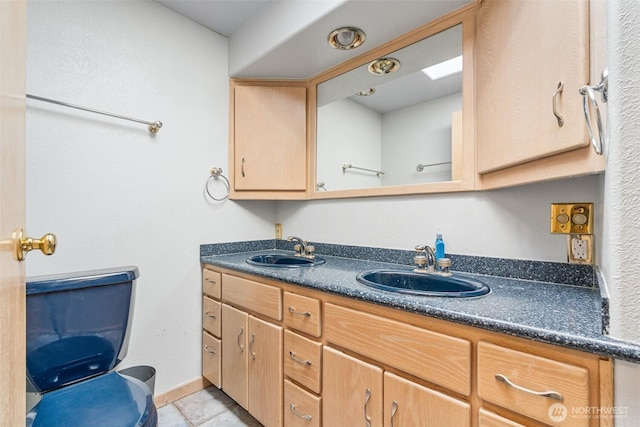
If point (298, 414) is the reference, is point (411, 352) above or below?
above

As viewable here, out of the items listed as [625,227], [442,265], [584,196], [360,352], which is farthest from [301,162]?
[625,227]

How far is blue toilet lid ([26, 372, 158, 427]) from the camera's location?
939 mm

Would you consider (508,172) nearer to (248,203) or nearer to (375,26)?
(375,26)

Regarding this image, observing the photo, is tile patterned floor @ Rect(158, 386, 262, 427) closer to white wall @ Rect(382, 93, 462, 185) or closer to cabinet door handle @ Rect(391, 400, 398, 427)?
cabinet door handle @ Rect(391, 400, 398, 427)

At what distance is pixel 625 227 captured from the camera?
0.56 m

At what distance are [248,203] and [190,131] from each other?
2.02 ft

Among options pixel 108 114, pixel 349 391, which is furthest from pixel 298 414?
pixel 108 114

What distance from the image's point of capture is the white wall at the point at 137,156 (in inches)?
53.5

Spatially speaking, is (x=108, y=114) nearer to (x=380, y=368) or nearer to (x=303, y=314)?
(x=303, y=314)

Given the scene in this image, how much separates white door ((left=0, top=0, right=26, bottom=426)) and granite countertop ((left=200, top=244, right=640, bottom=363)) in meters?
0.84

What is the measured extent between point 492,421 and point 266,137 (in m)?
1.85

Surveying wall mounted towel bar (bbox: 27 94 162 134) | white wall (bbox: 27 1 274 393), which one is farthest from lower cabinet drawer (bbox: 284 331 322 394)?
wall mounted towel bar (bbox: 27 94 162 134)

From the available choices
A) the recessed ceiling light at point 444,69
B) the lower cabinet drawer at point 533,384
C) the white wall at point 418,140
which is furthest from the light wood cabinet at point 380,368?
the recessed ceiling light at point 444,69

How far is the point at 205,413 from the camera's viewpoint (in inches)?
64.4
